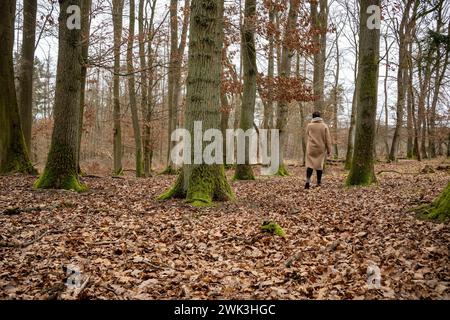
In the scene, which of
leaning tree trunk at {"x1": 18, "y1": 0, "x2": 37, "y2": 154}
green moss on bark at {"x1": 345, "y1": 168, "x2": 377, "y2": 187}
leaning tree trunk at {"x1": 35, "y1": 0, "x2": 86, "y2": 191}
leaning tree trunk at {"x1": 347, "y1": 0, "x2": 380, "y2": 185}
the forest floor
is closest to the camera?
the forest floor

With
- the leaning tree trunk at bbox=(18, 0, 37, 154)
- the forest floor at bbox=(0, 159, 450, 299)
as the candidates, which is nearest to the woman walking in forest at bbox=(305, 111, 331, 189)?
the forest floor at bbox=(0, 159, 450, 299)

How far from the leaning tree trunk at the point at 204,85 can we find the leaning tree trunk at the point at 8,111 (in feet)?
24.0

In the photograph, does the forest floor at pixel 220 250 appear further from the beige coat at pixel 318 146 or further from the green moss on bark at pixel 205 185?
the beige coat at pixel 318 146

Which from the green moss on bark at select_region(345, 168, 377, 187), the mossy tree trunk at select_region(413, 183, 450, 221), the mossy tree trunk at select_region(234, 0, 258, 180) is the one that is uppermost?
the mossy tree trunk at select_region(234, 0, 258, 180)

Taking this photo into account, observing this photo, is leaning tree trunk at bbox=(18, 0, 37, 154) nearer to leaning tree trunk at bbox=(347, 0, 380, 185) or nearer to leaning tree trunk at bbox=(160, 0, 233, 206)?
leaning tree trunk at bbox=(160, 0, 233, 206)

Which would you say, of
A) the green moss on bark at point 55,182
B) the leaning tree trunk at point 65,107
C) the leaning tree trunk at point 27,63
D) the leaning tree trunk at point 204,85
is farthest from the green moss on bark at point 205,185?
the leaning tree trunk at point 27,63

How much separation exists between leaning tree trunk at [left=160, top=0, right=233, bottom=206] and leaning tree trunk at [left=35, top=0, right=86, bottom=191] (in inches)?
132

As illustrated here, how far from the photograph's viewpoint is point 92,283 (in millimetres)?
3646

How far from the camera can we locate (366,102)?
951cm

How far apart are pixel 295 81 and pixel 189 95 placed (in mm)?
7625

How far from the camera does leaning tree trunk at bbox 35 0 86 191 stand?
345 inches

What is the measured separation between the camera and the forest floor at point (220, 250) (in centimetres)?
347
